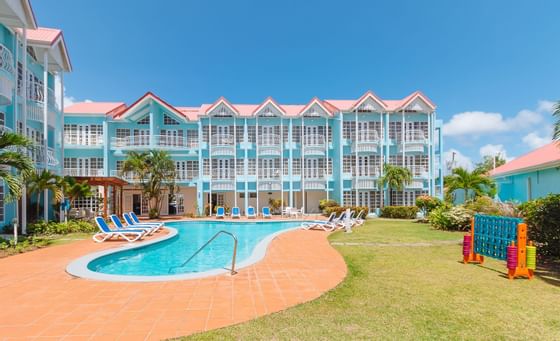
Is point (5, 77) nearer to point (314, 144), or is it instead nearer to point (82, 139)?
point (82, 139)

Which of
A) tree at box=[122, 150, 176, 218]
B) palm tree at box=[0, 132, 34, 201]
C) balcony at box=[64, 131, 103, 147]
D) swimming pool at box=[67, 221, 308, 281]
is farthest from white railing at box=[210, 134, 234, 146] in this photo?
palm tree at box=[0, 132, 34, 201]

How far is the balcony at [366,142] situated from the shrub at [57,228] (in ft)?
65.6

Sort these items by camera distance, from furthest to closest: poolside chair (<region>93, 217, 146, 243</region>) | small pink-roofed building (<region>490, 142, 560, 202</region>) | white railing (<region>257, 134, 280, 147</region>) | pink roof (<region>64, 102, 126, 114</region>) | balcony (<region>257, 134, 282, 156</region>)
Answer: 1. white railing (<region>257, 134, 280, 147</region>)
2. balcony (<region>257, 134, 282, 156</region>)
3. pink roof (<region>64, 102, 126, 114</region>)
4. small pink-roofed building (<region>490, 142, 560, 202</region>)
5. poolside chair (<region>93, 217, 146, 243</region>)

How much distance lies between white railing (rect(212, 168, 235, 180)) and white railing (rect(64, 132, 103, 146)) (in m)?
10.3

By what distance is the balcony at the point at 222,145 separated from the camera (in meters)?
25.7

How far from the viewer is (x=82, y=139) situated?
25188mm

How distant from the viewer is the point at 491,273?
21.6ft

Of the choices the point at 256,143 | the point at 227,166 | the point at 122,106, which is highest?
the point at 122,106

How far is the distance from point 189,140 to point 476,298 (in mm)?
25145

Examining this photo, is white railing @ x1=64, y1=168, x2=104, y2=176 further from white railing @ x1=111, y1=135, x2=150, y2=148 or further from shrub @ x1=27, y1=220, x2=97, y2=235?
shrub @ x1=27, y1=220, x2=97, y2=235

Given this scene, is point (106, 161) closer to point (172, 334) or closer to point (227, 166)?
point (227, 166)

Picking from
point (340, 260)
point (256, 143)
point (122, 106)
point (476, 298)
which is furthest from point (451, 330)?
point (122, 106)

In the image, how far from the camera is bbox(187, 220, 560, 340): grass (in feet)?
11.8

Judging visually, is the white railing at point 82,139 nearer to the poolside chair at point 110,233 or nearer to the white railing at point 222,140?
the white railing at point 222,140
